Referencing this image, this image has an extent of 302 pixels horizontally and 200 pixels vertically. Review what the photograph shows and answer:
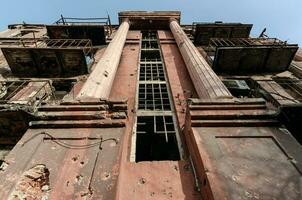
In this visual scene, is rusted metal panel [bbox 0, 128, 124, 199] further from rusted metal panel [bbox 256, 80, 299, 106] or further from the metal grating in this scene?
rusted metal panel [bbox 256, 80, 299, 106]

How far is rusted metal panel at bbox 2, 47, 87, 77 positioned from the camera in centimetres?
1086

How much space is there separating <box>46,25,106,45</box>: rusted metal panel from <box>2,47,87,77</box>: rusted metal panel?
4.52 metres

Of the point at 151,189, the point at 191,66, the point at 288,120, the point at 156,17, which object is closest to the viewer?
the point at 151,189

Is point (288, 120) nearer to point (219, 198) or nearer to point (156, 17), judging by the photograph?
point (219, 198)

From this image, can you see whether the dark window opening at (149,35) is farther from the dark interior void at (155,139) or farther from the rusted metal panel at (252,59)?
the dark interior void at (155,139)

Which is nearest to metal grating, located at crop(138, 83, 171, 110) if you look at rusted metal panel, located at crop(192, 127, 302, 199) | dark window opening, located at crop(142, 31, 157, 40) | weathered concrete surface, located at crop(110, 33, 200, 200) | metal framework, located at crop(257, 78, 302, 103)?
weathered concrete surface, located at crop(110, 33, 200, 200)

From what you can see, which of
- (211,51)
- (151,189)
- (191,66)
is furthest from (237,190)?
(211,51)

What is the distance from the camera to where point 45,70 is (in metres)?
11.4

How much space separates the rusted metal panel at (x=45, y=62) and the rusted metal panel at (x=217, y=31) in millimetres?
8148

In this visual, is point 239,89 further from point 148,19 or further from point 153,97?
point 148,19

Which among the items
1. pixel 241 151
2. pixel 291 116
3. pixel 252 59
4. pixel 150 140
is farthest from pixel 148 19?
pixel 241 151

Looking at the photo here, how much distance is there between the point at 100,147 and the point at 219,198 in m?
2.43

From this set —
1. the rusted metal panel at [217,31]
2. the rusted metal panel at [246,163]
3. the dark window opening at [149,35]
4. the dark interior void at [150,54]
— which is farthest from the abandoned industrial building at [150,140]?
the dark window opening at [149,35]

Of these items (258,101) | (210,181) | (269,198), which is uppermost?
(258,101)
